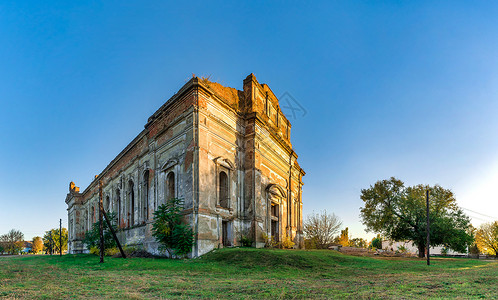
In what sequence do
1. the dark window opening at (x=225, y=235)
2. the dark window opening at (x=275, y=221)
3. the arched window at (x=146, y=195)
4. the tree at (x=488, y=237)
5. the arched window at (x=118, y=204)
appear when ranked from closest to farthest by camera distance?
the dark window opening at (x=225, y=235), the arched window at (x=146, y=195), the dark window opening at (x=275, y=221), the arched window at (x=118, y=204), the tree at (x=488, y=237)

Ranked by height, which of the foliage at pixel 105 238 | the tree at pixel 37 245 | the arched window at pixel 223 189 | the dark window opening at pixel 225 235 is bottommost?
the tree at pixel 37 245

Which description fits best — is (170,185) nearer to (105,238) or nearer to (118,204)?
(105,238)

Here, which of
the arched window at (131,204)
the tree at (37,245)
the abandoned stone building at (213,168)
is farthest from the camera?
the tree at (37,245)

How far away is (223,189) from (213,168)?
75.4 inches

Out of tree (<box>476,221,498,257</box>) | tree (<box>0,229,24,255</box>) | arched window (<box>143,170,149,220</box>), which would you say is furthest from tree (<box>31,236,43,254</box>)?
tree (<box>476,221,498,257</box>)

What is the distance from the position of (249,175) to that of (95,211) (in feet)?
86.1

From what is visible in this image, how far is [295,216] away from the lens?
97.1ft

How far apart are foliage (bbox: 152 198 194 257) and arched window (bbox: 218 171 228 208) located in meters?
2.91

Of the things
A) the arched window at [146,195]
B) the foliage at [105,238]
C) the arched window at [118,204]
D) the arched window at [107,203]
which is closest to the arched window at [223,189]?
the arched window at [146,195]

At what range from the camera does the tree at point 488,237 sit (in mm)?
43256

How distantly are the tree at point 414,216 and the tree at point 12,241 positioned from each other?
3319 inches

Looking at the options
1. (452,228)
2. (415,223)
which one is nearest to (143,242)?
(415,223)

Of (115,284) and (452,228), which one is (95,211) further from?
(452,228)

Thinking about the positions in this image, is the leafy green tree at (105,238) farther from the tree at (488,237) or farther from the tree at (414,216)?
the tree at (488,237)
